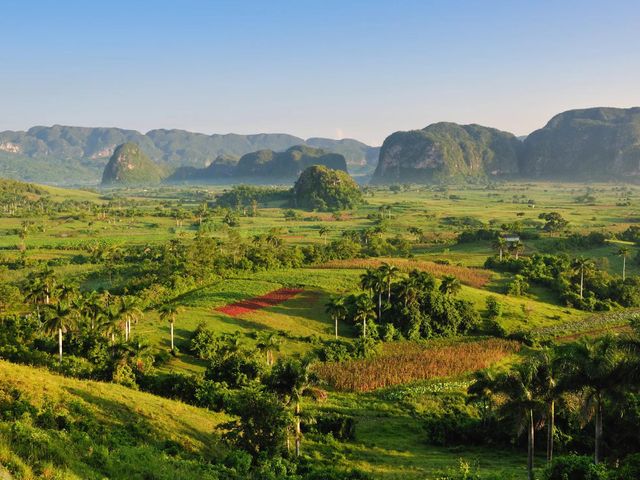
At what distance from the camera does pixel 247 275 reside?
86.1 metres

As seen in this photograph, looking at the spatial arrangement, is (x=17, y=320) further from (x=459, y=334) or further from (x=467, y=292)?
(x=467, y=292)

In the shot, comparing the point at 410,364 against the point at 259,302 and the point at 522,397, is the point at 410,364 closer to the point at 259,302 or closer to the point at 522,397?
the point at 259,302

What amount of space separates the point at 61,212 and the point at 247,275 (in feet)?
446

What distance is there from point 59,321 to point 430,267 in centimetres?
6519

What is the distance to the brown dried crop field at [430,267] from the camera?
8622cm

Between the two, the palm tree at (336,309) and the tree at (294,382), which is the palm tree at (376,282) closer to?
the palm tree at (336,309)

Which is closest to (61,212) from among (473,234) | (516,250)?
(473,234)

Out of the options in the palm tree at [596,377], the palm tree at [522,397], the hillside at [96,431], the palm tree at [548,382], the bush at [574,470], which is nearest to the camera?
the hillside at [96,431]

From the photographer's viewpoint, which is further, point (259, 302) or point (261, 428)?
point (259, 302)

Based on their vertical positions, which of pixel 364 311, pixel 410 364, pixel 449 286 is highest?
pixel 449 286

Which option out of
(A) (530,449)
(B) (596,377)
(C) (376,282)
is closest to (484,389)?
(A) (530,449)

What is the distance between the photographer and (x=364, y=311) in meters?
60.5

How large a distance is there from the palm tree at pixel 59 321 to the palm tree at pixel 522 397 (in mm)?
35918

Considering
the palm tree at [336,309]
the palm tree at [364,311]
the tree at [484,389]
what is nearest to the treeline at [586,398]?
the tree at [484,389]
